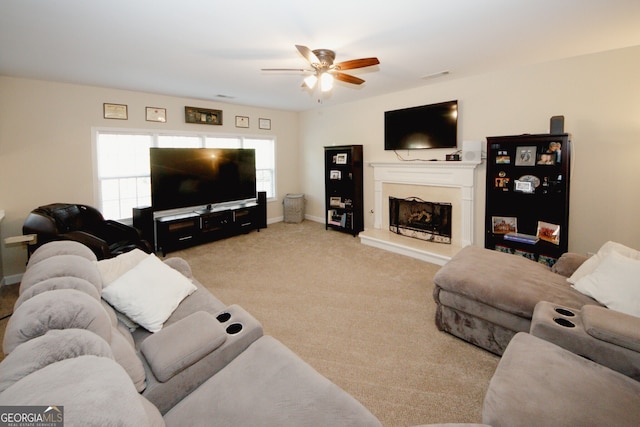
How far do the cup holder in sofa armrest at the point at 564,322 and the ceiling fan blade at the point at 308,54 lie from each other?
2.57 metres

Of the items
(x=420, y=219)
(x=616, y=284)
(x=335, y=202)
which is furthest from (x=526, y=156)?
(x=335, y=202)

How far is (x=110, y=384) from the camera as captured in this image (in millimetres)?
856

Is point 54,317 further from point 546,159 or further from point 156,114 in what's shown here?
point 156,114

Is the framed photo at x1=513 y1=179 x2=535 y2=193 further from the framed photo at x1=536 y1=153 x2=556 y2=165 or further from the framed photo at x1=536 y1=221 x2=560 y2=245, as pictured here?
the framed photo at x1=536 y1=221 x2=560 y2=245

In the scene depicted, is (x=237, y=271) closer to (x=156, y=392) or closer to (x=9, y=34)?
(x=156, y=392)

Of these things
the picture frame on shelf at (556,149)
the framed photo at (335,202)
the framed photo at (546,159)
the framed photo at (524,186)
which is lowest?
the framed photo at (335,202)

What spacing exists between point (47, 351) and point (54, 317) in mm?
219

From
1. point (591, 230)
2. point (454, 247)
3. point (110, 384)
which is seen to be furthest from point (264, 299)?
point (591, 230)

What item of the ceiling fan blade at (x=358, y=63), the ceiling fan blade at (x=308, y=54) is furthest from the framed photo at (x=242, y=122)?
the ceiling fan blade at (x=358, y=63)

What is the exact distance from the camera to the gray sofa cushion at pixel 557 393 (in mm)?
1212

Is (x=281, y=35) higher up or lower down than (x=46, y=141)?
higher up

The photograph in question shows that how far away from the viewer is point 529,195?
3658 millimetres

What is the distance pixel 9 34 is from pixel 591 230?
6.08 metres

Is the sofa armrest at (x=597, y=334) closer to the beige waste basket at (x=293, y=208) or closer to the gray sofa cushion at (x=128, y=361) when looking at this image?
the gray sofa cushion at (x=128, y=361)
